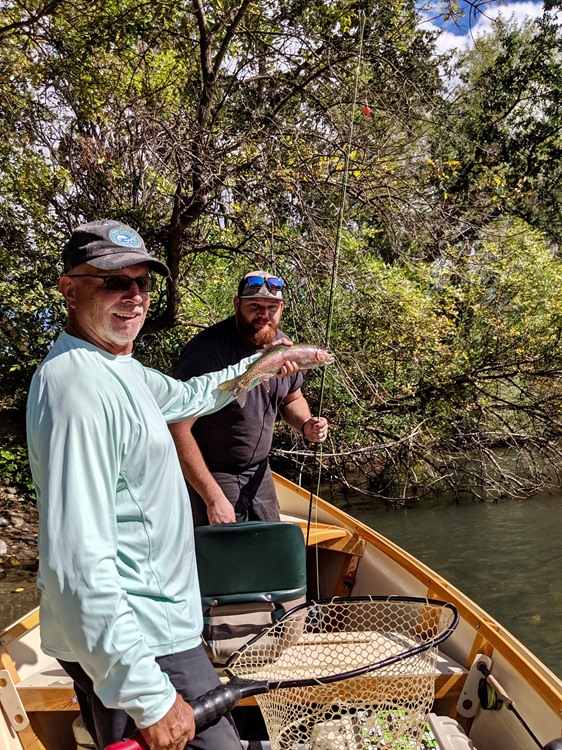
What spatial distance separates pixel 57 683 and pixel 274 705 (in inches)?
46.0

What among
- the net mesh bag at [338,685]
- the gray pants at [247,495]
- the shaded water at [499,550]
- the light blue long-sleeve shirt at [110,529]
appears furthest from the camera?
the shaded water at [499,550]

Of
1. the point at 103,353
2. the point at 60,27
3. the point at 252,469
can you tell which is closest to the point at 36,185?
the point at 60,27

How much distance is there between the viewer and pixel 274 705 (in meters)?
2.21

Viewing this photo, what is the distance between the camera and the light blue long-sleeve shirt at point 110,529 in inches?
57.1

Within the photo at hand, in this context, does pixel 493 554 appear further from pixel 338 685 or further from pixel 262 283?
pixel 338 685

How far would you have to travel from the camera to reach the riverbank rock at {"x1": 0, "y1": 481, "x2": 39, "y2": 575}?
29.5 feet

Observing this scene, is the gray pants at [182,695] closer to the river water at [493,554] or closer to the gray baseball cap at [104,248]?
the gray baseball cap at [104,248]

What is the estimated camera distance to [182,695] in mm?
1765

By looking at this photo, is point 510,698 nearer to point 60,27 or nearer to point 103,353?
point 103,353

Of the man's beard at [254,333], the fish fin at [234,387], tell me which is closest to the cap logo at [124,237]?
the fish fin at [234,387]

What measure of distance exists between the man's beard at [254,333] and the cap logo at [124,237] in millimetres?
1688

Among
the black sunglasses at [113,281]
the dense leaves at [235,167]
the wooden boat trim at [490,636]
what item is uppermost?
the dense leaves at [235,167]

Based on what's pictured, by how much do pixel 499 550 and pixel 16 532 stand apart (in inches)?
284

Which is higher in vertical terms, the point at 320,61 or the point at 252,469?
the point at 320,61
